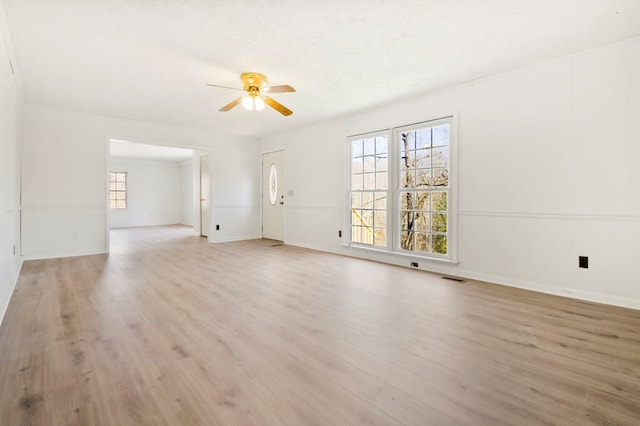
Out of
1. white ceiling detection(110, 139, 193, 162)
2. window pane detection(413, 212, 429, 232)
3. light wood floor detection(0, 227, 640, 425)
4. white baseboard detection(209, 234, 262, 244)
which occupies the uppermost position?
white ceiling detection(110, 139, 193, 162)

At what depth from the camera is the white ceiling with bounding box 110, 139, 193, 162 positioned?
793 centimetres

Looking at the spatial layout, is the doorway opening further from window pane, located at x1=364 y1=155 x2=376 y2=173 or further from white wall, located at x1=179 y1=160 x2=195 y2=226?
window pane, located at x1=364 y1=155 x2=376 y2=173

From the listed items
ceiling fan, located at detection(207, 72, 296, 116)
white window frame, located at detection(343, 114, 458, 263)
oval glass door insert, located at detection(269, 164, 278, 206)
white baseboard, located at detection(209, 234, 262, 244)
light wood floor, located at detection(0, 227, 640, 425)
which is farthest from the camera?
oval glass door insert, located at detection(269, 164, 278, 206)

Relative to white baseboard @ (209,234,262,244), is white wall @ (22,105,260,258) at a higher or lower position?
higher

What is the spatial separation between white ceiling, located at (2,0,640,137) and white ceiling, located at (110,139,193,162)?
3.92 meters

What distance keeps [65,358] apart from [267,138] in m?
5.94

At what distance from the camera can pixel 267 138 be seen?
7109 millimetres

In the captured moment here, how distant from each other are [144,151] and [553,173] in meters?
9.65

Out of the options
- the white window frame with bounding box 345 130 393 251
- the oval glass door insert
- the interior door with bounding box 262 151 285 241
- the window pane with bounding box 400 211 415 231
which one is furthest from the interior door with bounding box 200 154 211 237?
the window pane with bounding box 400 211 415 231

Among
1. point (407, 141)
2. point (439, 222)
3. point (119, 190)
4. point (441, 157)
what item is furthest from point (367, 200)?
point (119, 190)

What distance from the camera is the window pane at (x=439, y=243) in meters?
4.00

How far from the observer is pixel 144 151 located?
8.74 m

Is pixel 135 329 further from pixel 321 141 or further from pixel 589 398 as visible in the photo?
pixel 321 141

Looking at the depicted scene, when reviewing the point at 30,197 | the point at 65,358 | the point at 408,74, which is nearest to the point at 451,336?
the point at 65,358
